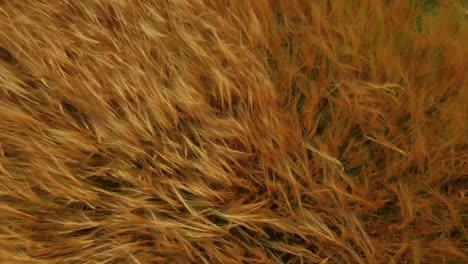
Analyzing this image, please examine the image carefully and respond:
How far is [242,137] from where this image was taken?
3.12ft

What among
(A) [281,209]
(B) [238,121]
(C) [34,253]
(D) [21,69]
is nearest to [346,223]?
(A) [281,209]

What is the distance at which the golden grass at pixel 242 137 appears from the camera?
0.93 meters

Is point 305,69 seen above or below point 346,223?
above

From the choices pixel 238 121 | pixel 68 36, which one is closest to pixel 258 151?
pixel 238 121

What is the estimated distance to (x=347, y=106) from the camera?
960 millimetres

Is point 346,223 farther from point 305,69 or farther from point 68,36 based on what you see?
point 68,36

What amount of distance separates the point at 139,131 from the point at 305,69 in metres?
0.31

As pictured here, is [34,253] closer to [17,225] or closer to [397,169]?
[17,225]

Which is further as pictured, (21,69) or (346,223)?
(21,69)

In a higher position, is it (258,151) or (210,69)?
(210,69)

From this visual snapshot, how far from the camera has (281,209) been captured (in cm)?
96

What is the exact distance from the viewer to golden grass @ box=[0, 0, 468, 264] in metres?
0.93

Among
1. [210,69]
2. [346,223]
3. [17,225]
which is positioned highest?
[210,69]

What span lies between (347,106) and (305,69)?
102 mm
